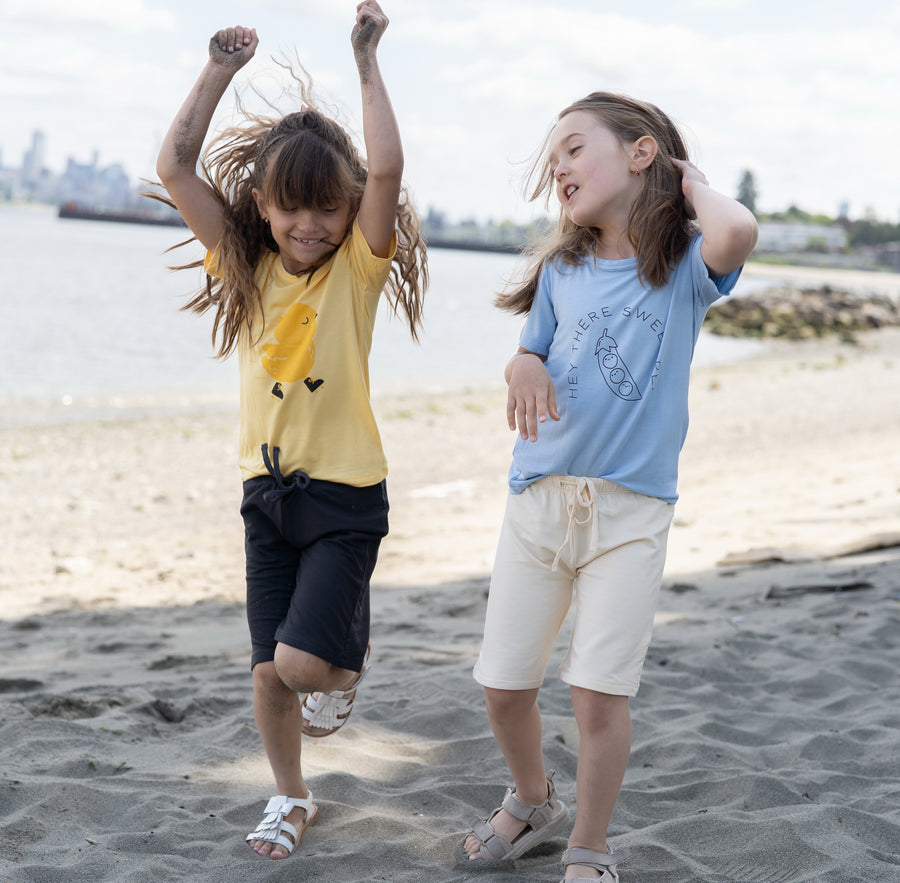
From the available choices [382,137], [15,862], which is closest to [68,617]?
[15,862]

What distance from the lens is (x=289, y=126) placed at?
2.63 meters

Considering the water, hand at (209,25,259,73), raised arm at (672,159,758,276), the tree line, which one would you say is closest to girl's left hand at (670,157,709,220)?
raised arm at (672,159,758,276)

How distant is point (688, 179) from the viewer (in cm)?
244

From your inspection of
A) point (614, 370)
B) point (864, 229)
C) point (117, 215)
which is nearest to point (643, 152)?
point (614, 370)

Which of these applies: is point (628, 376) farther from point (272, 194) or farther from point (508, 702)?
point (272, 194)

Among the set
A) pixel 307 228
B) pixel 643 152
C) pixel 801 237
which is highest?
pixel 801 237

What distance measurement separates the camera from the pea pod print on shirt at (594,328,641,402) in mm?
2369

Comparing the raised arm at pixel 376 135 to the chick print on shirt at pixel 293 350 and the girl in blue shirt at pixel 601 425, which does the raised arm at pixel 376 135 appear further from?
the girl in blue shirt at pixel 601 425

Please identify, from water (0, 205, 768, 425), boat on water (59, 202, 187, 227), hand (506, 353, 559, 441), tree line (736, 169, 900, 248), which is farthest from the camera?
tree line (736, 169, 900, 248)

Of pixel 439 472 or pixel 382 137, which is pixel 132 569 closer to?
pixel 439 472

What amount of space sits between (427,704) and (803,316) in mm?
31418

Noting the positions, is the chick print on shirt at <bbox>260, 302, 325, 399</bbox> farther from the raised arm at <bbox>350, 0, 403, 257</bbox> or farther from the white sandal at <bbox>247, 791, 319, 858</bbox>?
the white sandal at <bbox>247, 791, 319, 858</bbox>

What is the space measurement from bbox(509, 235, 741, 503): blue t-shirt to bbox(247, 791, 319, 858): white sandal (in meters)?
1.12

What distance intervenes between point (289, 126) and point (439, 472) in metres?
6.95
